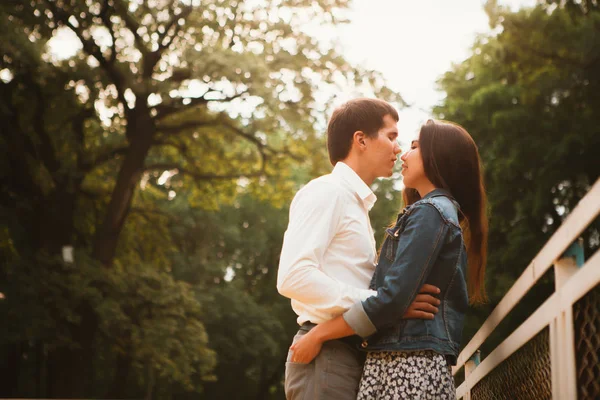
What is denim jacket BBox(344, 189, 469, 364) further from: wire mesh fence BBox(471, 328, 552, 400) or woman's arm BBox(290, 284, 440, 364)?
wire mesh fence BBox(471, 328, 552, 400)

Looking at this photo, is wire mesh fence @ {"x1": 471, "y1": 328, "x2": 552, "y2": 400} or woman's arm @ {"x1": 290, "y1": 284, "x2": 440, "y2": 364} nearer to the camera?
wire mesh fence @ {"x1": 471, "y1": 328, "x2": 552, "y2": 400}

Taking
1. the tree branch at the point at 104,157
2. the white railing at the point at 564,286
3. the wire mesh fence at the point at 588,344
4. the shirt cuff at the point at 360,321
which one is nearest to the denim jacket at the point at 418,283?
the shirt cuff at the point at 360,321

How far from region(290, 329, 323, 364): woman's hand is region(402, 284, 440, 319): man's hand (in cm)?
29

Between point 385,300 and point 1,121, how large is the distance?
15.0m

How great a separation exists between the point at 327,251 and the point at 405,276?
378mm

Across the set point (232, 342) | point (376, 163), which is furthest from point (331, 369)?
point (232, 342)

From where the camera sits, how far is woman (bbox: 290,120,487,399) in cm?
226

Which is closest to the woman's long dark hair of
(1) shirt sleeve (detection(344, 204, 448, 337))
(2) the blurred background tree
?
(1) shirt sleeve (detection(344, 204, 448, 337))

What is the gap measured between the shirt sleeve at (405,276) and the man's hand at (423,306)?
3cm

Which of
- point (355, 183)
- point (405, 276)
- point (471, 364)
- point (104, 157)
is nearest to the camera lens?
point (405, 276)

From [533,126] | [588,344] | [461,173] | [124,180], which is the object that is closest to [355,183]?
[461,173]

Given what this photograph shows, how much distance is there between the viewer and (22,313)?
1494 centimetres

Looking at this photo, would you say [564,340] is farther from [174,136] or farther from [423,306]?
[174,136]

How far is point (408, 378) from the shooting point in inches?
88.9
